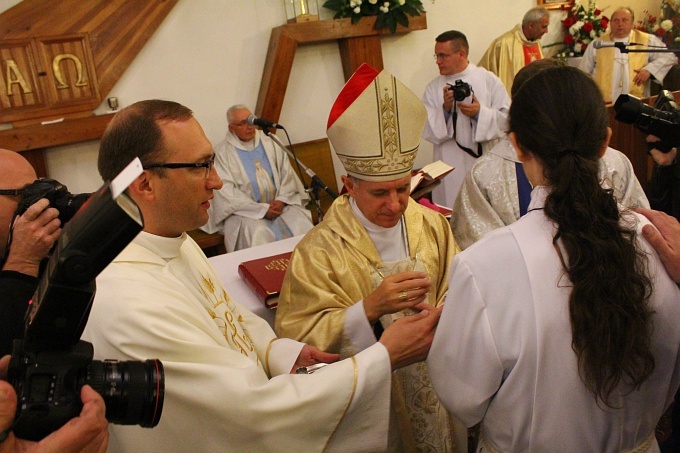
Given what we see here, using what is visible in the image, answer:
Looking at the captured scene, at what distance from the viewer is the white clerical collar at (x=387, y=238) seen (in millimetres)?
2182

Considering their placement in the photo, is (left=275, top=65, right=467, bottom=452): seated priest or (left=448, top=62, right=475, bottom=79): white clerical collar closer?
(left=275, top=65, right=467, bottom=452): seated priest

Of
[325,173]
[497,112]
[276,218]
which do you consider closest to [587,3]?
[497,112]

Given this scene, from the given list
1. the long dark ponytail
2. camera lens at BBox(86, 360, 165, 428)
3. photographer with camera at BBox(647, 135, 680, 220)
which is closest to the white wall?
photographer with camera at BBox(647, 135, 680, 220)

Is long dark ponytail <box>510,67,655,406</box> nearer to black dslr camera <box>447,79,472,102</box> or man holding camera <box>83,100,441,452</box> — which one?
man holding camera <box>83,100,441,452</box>

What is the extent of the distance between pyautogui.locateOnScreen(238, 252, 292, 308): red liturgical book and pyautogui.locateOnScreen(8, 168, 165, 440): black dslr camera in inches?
51.6

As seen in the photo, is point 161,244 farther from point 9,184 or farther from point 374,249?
point 374,249

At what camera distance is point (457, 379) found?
1.42m

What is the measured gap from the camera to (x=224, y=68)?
5.88 meters

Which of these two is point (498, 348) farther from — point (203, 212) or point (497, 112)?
point (497, 112)

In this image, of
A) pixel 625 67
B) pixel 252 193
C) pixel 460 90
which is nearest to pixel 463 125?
pixel 460 90

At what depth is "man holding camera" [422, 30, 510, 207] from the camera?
5637mm

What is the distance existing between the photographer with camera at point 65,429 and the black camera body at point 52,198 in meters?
0.97

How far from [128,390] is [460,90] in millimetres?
5036

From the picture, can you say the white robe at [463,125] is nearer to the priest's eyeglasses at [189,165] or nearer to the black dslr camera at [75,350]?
the priest's eyeglasses at [189,165]
